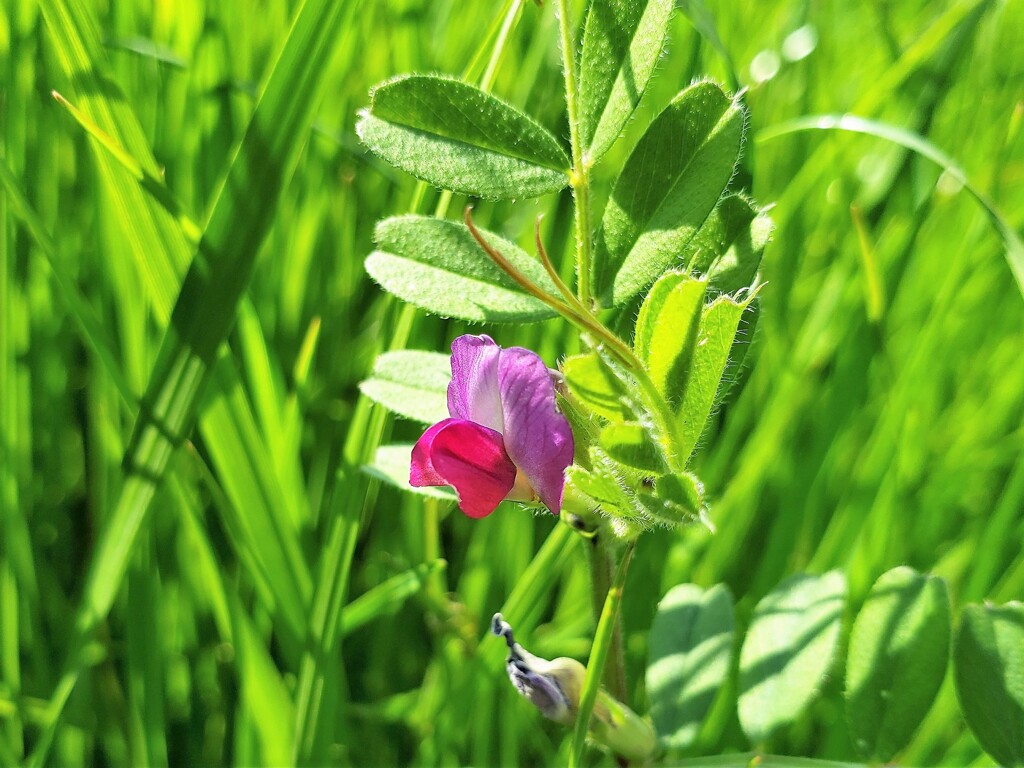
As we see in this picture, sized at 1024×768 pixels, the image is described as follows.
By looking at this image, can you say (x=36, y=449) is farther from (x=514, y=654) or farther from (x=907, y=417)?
(x=907, y=417)

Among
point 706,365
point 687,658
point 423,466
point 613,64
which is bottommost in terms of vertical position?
point 687,658

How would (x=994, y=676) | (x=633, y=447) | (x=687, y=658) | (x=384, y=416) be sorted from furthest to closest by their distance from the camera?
(x=384, y=416)
(x=687, y=658)
(x=994, y=676)
(x=633, y=447)

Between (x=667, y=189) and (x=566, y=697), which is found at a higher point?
(x=667, y=189)

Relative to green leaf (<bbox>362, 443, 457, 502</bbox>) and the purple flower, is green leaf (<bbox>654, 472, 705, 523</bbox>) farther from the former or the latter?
green leaf (<bbox>362, 443, 457, 502</bbox>)

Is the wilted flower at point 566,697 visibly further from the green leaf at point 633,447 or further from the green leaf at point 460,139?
the green leaf at point 460,139

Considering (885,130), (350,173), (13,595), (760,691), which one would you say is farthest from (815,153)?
(13,595)

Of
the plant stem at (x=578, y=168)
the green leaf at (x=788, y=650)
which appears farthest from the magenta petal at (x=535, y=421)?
the green leaf at (x=788, y=650)

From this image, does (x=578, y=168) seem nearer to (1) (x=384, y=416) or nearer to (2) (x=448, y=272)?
(2) (x=448, y=272)

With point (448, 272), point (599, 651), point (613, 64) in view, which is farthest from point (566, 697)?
point (613, 64)

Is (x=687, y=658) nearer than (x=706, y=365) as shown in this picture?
No
